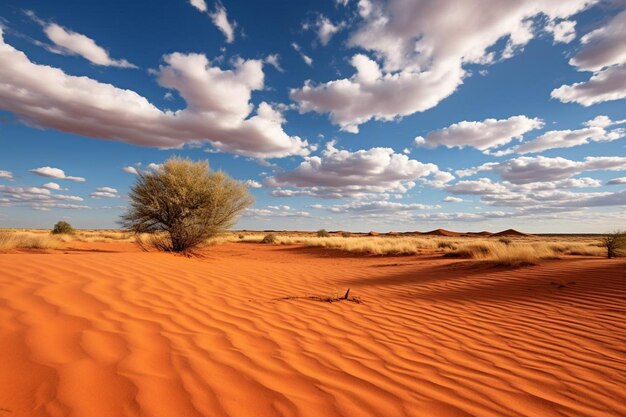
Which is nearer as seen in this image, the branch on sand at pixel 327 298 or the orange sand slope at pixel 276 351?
the orange sand slope at pixel 276 351

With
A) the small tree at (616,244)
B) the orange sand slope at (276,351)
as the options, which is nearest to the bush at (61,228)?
the orange sand slope at (276,351)

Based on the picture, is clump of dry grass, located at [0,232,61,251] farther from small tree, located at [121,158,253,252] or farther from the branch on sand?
the branch on sand

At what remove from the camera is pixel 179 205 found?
13852mm

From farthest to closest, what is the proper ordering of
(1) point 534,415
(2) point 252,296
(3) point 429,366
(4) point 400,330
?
(2) point 252,296
(4) point 400,330
(3) point 429,366
(1) point 534,415

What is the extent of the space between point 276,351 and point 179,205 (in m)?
12.1

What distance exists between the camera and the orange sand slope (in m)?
2.14

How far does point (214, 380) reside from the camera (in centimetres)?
236

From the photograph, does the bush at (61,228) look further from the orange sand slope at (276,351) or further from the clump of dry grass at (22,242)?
the orange sand slope at (276,351)

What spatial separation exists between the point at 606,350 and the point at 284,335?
373 cm

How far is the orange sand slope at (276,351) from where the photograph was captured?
7.01 feet

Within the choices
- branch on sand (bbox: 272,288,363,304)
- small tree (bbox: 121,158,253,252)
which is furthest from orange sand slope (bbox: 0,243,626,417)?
small tree (bbox: 121,158,253,252)

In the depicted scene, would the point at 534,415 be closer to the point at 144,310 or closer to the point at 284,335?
the point at 284,335

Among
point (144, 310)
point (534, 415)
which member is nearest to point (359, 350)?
point (534, 415)

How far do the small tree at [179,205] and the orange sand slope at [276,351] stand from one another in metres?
7.75
